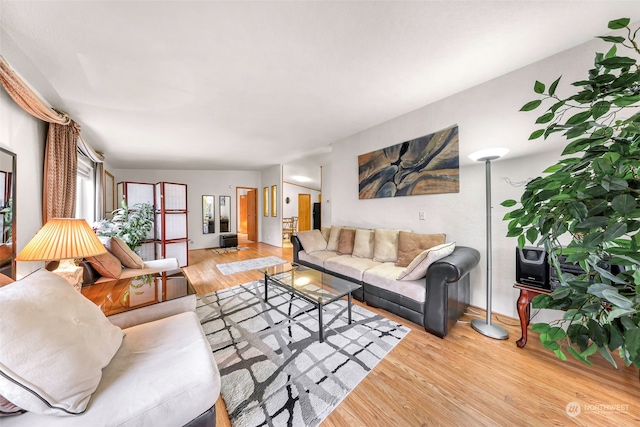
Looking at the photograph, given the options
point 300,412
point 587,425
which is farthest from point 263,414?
point 587,425

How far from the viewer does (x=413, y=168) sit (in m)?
3.00

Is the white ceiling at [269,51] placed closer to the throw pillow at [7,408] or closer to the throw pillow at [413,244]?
the throw pillow at [413,244]

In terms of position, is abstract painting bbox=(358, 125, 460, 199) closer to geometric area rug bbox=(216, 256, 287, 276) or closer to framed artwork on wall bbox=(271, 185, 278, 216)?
geometric area rug bbox=(216, 256, 287, 276)

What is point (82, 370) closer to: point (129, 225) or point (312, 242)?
point (312, 242)

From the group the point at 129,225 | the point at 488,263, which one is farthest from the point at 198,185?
the point at 488,263

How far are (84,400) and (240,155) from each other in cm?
464

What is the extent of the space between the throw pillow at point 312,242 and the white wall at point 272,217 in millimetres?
2656

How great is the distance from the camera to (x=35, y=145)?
2039 mm

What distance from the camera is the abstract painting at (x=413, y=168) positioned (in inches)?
104

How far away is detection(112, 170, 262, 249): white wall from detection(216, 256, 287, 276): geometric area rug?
7.99ft

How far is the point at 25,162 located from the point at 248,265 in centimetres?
313

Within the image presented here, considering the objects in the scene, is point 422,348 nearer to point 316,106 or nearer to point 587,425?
point 587,425

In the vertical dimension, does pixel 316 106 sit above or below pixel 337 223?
above

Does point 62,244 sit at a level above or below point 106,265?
above
